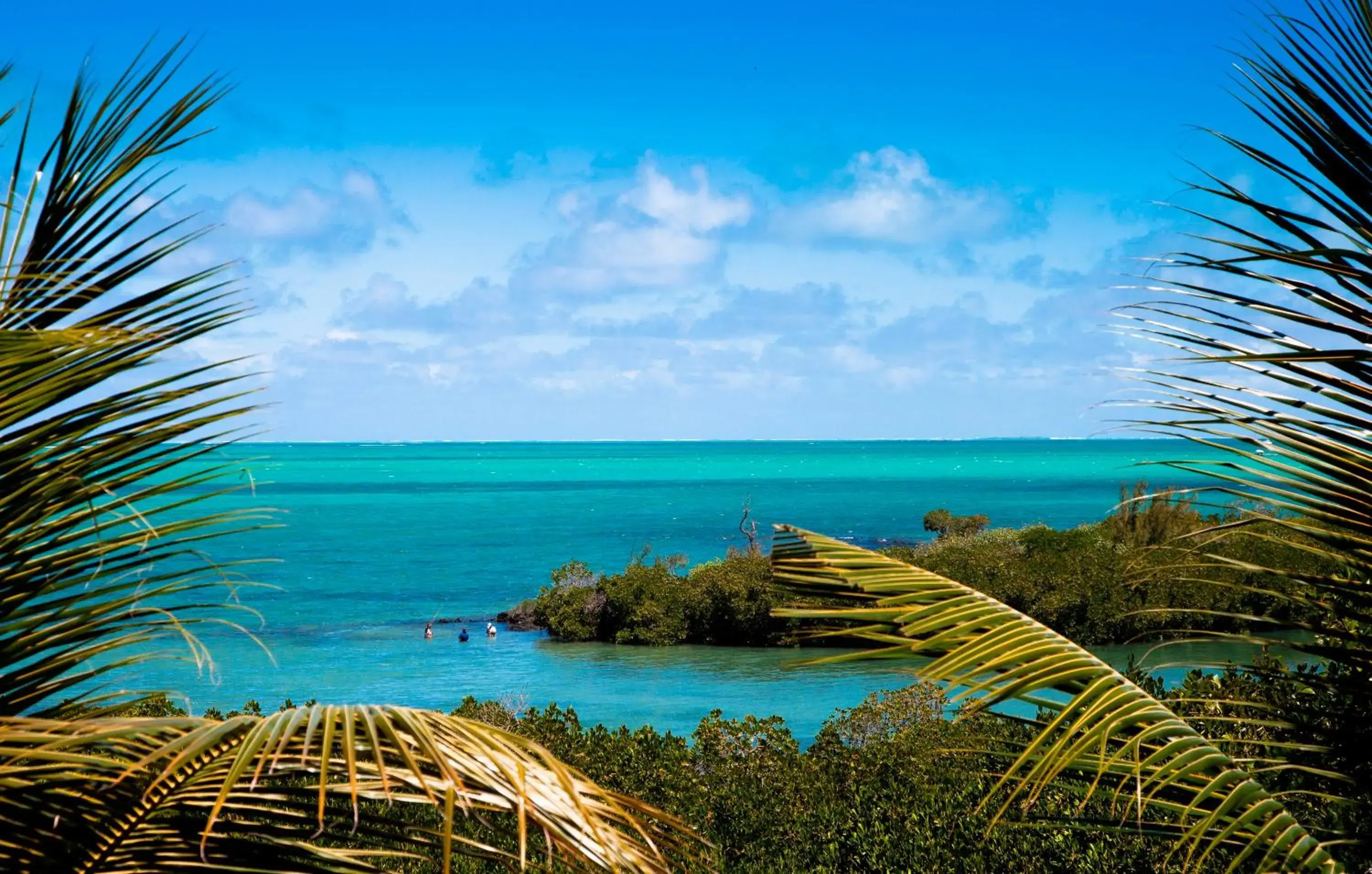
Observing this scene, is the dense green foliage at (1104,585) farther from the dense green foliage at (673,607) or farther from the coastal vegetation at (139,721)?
the coastal vegetation at (139,721)

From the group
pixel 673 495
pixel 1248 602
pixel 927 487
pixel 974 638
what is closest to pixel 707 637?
pixel 1248 602

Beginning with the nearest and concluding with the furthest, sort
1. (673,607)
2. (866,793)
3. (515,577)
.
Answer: (866,793) → (673,607) → (515,577)

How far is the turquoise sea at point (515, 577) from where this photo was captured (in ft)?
60.5

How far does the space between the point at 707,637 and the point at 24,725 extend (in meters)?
23.4

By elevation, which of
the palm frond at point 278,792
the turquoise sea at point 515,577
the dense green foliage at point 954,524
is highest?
the palm frond at point 278,792

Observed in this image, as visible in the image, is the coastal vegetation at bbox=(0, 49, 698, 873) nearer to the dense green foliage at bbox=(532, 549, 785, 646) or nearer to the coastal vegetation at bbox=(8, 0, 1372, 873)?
the coastal vegetation at bbox=(8, 0, 1372, 873)

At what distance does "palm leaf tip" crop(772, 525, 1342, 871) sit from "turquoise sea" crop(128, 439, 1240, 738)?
0.92 feet

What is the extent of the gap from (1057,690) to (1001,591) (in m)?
20.8

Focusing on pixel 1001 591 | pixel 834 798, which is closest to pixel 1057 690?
pixel 834 798

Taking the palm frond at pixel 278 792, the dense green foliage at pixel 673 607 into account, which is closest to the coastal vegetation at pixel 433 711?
the palm frond at pixel 278 792

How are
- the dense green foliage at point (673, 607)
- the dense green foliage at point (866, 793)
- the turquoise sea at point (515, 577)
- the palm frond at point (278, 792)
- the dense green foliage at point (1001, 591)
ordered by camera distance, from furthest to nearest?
the dense green foliage at point (673, 607)
the dense green foliage at point (1001, 591)
the turquoise sea at point (515, 577)
the dense green foliage at point (866, 793)
the palm frond at point (278, 792)

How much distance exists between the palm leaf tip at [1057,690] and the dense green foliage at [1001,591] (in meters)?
16.5

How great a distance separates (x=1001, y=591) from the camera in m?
22.8

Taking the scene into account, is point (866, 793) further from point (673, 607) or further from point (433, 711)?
point (673, 607)
